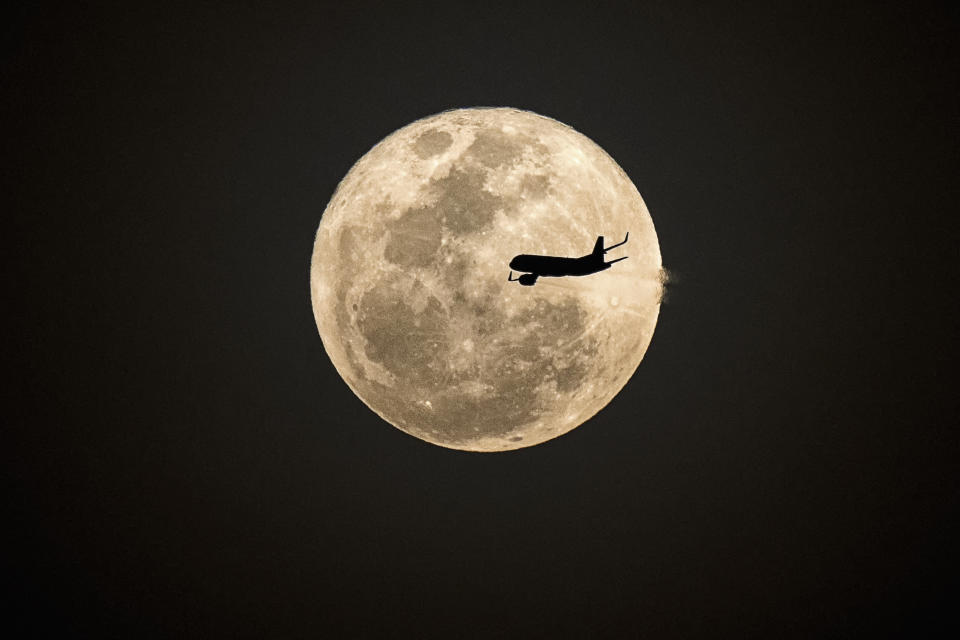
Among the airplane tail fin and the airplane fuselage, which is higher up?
the airplane tail fin

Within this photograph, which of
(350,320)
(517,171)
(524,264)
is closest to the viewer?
(524,264)

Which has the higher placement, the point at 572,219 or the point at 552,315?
the point at 572,219

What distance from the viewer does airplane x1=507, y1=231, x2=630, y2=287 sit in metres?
1.97

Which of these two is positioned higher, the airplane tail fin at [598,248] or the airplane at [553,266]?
the airplane tail fin at [598,248]

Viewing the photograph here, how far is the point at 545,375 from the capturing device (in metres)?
2.15

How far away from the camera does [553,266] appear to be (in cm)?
198

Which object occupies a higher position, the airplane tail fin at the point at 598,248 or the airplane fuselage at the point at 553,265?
the airplane tail fin at the point at 598,248

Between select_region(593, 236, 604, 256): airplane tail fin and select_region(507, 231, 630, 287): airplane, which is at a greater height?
select_region(593, 236, 604, 256): airplane tail fin

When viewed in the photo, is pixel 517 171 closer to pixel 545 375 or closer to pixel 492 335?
pixel 492 335

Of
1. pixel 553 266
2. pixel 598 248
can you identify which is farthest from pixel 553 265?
pixel 598 248

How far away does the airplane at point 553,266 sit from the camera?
1.97 metres

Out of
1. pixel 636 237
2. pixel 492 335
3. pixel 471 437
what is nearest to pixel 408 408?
pixel 471 437

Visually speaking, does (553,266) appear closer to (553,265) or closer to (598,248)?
(553,265)

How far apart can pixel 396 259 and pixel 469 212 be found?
11.8 inches
